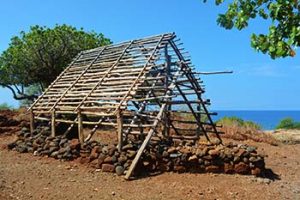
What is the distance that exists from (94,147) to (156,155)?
1.80m

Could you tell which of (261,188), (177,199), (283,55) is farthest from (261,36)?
(261,188)

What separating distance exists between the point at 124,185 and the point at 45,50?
13.0 metres

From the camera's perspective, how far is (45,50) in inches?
818

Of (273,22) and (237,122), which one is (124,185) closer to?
(273,22)

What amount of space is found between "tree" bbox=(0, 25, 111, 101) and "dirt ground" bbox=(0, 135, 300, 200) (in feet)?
34.2

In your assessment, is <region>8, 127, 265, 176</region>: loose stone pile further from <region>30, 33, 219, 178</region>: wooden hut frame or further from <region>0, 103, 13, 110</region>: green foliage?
<region>0, 103, 13, 110</region>: green foliage

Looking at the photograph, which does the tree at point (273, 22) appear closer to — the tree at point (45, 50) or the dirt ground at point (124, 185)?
the dirt ground at point (124, 185)

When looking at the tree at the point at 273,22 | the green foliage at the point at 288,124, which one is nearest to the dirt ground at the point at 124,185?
the tree at the point at 273,22

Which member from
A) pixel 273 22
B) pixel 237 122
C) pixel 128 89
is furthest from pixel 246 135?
pixel 273 22

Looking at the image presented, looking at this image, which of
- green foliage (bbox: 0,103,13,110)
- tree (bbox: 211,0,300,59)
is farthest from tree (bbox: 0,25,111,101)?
tree (bbox: 211,0,300,59)

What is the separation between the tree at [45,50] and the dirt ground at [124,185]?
1044cm

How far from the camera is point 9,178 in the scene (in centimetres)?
946

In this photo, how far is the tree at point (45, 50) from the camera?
67.8 feet

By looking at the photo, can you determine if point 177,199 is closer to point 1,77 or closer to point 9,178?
point 9,178
